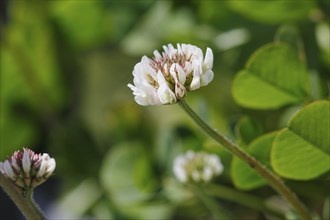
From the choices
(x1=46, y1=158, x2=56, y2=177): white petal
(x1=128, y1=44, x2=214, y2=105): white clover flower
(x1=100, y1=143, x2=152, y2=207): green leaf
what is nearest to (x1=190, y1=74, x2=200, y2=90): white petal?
(x1=128, y1=44, x2=214, y2=105): white clover flower

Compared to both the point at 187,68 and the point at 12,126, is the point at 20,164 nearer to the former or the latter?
the point at 187,68

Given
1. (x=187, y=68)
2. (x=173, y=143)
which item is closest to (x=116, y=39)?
(x=173, y=143)

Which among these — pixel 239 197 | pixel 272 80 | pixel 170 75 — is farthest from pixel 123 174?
pixel 170 75

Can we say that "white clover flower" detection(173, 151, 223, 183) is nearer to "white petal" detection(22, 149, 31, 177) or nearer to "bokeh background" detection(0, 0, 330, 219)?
"bokeh background" detection(0, 0, 330, 219)

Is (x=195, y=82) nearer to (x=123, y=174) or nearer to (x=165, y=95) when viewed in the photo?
(x=165, y=95)

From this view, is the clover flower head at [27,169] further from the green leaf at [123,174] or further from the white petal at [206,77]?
the green leaf at [123,174]
